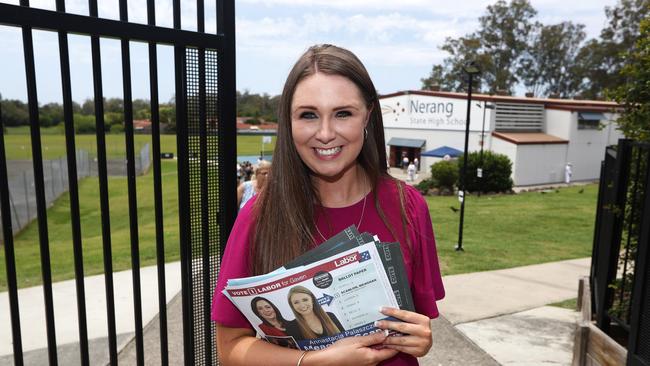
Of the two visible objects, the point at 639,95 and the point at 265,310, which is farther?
the point at 639,95

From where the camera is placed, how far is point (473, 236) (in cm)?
1141

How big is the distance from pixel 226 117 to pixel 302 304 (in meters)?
1.07

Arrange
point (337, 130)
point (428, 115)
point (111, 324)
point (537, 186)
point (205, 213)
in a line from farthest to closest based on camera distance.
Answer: point (428, 115)
point (537, 186)
point (205, 213)
point (111, 324)
point (337, 130)

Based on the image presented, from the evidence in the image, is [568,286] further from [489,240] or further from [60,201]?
[60,201]

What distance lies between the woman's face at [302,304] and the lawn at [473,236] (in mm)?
6659

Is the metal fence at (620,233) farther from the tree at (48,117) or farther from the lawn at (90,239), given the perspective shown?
the lawn at (90,239)

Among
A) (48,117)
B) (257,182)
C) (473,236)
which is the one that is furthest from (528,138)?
(48,117)

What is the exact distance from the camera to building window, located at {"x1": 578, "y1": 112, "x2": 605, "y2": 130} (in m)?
29.7

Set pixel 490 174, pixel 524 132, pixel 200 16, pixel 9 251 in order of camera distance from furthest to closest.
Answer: pixel 524 132 < pixel 490 174 < pixel 200 16 < pixel 9 251

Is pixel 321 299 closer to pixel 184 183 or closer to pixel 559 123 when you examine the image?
pixel 184 183

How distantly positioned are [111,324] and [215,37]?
4.31 ft

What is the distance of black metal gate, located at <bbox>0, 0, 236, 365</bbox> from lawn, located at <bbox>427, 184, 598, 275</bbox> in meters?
6.17

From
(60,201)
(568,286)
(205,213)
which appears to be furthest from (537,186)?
(205,213)

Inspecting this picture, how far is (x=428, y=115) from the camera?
1294 inches
